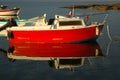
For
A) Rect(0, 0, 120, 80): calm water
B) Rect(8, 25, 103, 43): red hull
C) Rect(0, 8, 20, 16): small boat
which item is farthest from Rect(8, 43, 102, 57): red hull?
Rect(0, 8, 20, 16): small boat

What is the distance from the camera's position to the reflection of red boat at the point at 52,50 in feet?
75.3

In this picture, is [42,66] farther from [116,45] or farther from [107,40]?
[107,40]

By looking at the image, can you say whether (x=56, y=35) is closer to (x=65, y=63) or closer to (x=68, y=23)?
(x=68, y=23)

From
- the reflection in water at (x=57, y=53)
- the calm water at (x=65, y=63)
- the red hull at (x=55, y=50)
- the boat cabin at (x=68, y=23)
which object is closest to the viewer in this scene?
the calm water at (x=65, y=63)

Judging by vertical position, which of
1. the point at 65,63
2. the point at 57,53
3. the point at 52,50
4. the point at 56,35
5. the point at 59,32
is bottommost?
the point at 52,50

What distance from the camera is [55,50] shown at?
81.4 feet

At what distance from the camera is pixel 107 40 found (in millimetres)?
30422

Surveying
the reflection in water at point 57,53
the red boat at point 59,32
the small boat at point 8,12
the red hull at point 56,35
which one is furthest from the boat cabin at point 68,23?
the small boat at point 8,12

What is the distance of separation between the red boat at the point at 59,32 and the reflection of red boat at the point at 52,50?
618 mm

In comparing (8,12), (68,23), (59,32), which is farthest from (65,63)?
(8,12)

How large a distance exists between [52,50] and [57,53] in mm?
1395

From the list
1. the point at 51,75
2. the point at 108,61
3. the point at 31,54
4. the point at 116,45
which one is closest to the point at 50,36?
the point at 31,54

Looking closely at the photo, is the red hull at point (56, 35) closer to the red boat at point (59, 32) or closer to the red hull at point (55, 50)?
the red boat at point (59, 32)

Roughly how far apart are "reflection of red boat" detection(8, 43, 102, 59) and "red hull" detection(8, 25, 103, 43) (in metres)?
0.55
